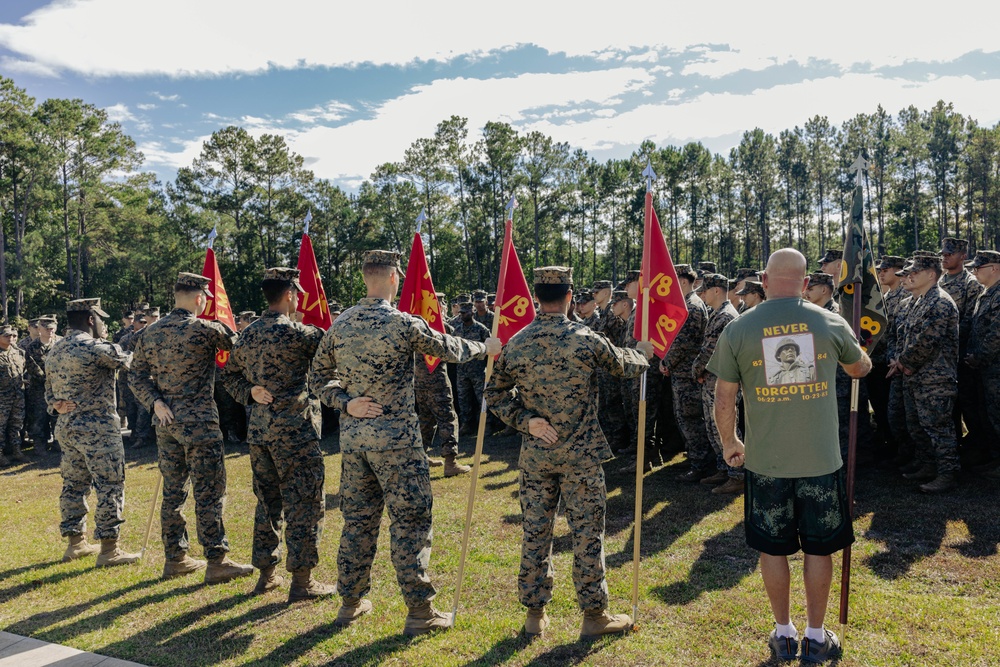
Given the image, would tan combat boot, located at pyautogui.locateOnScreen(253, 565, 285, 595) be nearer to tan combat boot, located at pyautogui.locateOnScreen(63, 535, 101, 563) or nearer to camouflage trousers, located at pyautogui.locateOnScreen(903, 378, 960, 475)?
tan combat boot, located at pyautogui.locateOnScreen(63, 535, 101, 563)

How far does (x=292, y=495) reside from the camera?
537 cm

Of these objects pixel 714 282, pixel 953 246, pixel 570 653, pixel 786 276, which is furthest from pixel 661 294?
pixel 953 246

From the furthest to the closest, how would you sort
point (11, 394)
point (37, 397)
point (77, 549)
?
point (37, 397), point (11, 394), point (77, 549)

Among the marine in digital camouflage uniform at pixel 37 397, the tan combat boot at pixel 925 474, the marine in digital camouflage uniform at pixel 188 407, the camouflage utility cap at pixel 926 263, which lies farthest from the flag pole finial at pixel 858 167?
the marine in digital camouflage uniform at pixel 37 397

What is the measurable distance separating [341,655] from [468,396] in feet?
27.8

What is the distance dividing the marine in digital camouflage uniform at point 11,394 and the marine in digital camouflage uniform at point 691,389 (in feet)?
40.7

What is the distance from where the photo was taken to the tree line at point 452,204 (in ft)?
145

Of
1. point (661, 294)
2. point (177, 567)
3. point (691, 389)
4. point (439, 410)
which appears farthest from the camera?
point (439, 410)

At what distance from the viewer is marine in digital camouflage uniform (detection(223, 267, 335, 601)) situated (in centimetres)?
534

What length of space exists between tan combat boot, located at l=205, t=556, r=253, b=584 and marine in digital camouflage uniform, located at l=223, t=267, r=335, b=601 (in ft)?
1.96

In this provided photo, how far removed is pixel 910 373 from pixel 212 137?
174 ft

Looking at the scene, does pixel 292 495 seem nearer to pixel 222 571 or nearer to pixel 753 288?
pixel 222 571

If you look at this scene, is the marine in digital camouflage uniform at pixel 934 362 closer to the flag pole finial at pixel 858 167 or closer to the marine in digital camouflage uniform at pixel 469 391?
the flag pole finial at pixel 858 167

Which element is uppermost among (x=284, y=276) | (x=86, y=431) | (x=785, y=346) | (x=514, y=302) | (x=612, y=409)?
(x=284, y=276)
